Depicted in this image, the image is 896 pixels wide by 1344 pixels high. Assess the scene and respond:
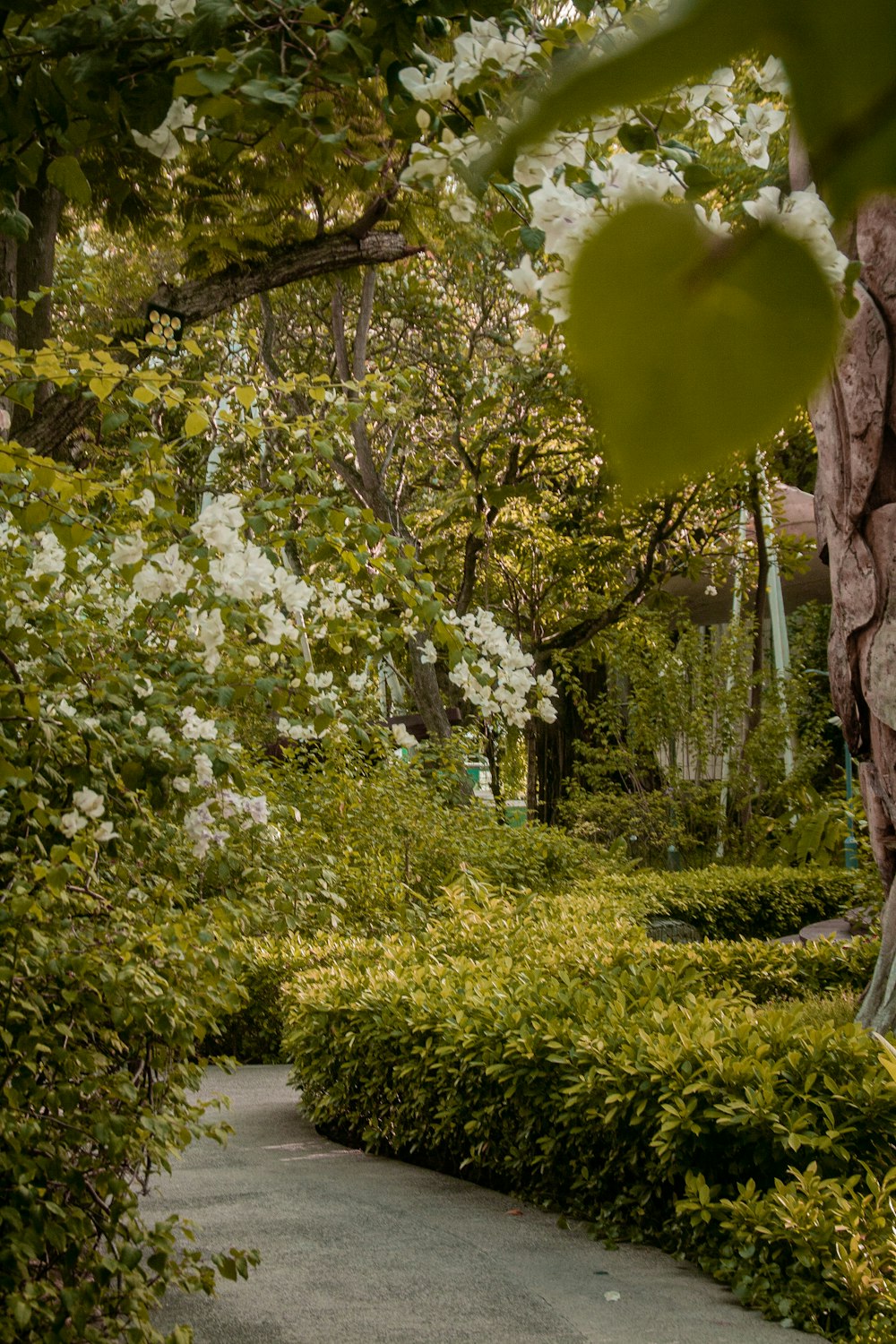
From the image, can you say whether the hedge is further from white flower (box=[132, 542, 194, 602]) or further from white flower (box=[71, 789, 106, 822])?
white flower (box=[71, 789, 106, 822])

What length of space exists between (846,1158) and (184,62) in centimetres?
350

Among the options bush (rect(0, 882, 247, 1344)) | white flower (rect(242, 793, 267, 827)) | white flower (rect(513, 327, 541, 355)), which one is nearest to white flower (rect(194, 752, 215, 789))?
white flower (rect(242, 793, 267, 827))

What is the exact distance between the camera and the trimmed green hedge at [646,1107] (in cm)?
367

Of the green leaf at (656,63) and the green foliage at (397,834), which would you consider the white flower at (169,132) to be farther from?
the green foliage at (397,834)

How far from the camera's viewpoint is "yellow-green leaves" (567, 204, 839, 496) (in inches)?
8.2

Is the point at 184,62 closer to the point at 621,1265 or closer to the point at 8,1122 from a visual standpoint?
the point at 8,1122

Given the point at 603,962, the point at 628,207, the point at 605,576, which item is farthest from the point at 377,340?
the point at 628,207

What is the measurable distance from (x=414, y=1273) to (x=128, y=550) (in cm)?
250

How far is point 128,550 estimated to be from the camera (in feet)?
10.8

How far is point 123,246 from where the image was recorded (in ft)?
19.7

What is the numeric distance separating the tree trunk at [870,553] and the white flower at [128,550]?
2612 millimetres

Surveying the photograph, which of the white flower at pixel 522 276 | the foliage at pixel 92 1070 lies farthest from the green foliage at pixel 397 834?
the white flower at pixel 522 276

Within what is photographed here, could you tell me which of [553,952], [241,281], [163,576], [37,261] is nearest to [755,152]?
[163,576]

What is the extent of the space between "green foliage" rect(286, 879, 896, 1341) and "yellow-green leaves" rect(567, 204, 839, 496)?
11.7 feet
